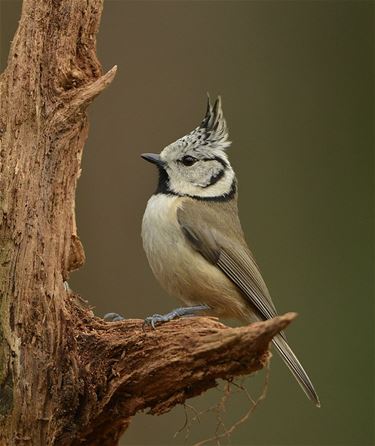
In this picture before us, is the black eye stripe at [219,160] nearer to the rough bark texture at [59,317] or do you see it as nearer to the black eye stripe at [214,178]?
the black eye stripe at [214,178]

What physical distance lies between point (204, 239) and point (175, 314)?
0.47 m

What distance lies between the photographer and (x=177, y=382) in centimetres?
307

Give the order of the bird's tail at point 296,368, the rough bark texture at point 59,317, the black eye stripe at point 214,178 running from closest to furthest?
the rough bark texture at point 59,317
the bird's tail at point 296,368
the black eye stripe at point 214,178

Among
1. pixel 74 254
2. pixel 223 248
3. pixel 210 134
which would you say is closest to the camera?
pixel 74 254

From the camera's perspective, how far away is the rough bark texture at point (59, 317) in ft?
10.1

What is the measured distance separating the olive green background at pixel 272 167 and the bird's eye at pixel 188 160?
1.74 meters

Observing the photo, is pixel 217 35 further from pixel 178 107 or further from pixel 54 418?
pixel 54 418

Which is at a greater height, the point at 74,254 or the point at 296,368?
the point at 74,254

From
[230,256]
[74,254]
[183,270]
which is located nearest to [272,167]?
[230,256]

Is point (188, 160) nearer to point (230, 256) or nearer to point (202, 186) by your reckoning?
point (202, 186)

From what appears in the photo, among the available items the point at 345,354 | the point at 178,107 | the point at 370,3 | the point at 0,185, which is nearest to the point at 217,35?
the point at 178,107

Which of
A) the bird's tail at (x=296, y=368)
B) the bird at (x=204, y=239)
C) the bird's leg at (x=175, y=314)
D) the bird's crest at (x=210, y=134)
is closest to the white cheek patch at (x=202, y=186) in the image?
the bird at (x=204, y=239)

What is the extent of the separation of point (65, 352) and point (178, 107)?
3.28 meters

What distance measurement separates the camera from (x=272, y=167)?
21.3ft
